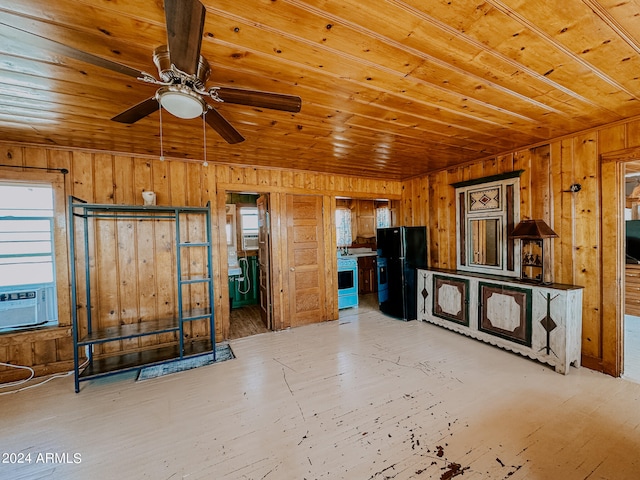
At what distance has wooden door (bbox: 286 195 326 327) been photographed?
422 centimetres

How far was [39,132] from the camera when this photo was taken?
2.56m

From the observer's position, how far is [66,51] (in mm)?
1112

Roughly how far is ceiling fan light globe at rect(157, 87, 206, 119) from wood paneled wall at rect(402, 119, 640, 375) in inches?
148

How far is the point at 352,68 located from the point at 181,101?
1.06m

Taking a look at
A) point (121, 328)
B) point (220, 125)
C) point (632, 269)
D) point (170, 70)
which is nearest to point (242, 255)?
point (121, 328)

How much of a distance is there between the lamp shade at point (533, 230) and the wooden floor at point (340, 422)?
1419 millimetres

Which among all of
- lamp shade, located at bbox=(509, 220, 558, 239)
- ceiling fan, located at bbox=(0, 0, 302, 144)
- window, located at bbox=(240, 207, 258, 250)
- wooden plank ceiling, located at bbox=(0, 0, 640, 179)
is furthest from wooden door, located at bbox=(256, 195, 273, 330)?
lamp shade, located at bbox=(509, 220, 558, 239)

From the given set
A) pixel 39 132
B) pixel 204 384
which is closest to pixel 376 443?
pixel 204 384

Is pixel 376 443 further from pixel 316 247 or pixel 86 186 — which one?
pixel 86 186

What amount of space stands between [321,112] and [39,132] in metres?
2.79

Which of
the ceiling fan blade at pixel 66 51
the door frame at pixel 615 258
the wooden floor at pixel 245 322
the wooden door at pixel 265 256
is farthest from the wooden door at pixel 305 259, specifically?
the door frame at pixel 615 258

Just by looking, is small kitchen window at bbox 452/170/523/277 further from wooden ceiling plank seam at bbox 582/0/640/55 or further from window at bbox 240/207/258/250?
window at bbox 240/207/258/250

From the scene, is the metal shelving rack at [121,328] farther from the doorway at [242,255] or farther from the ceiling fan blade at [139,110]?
the doorway at [242,255]

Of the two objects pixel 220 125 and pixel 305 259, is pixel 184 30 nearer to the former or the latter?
pixel 220 125
